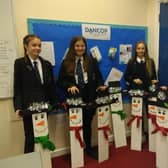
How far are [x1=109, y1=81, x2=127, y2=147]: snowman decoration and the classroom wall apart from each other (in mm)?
550

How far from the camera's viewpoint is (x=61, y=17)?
3.07 m

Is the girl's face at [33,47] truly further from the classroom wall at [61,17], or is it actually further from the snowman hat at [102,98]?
the snowman hat at [102,98]

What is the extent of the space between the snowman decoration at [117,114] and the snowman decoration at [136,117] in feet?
0.51

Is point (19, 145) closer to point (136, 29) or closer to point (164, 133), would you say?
point (164, 133)

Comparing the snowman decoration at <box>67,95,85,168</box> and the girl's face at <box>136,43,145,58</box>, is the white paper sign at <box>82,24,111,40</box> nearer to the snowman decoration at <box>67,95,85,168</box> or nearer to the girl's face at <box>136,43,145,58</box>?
the girl's face at <box>136,43,145,58</box>

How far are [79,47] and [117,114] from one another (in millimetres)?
1070

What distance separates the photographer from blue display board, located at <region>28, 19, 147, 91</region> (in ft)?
9.68

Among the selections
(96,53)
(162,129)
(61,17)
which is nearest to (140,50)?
(96,53)

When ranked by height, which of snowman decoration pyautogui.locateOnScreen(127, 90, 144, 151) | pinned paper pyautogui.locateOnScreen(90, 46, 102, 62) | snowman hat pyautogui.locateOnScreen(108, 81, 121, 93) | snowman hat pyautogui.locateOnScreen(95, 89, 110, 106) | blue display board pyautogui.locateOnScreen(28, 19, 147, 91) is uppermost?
blue display board pyautogui.locateOnScreen(28, 19, 147, 91)

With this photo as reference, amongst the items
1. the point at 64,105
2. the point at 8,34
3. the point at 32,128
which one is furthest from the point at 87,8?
the point at 32,128

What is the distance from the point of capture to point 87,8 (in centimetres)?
326

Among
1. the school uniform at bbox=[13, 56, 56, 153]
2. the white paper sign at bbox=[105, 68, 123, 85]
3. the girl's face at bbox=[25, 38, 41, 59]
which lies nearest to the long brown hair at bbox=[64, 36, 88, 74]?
the school uniform at bbox=[13, 56, 56, 153]

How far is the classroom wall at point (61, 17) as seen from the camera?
9.24 feet

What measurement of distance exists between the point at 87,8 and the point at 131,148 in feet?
6.46
